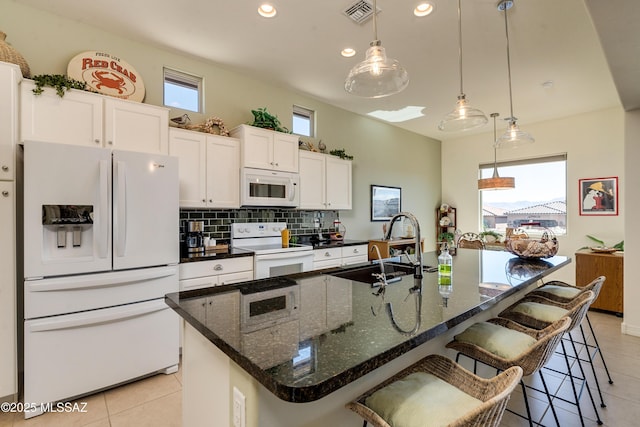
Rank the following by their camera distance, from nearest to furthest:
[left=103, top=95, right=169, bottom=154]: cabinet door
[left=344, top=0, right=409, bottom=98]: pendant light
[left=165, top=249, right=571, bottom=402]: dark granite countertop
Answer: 1. [left=165, top=249, right=571, bottom=402]: dark granite countertop
2. [left=344, top=0, right=409, bottom=98]: pendant light
3. [left=103, top=95, right=169, bottom=154]: cabinet door

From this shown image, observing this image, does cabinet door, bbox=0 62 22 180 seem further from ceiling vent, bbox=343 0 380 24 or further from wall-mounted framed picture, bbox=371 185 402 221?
wall-mounted framed picture, bbox=371 185 402 221

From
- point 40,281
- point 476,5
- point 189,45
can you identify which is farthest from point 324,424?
point 189,45

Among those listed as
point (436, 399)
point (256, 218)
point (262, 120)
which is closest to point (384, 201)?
point (256, 218)

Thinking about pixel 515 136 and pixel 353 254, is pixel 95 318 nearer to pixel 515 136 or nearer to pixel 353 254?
pixel 353 254

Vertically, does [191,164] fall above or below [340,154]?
below

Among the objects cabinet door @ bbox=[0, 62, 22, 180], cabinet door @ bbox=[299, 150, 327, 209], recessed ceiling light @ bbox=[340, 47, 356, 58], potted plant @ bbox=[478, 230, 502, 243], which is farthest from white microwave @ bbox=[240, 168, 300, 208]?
potted plant @ bbox=[478, 230, 502, 243]

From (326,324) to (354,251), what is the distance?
3.13m

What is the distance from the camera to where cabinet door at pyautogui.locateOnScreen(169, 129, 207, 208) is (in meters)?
2.91

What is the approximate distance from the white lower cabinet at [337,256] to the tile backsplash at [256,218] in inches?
23.2

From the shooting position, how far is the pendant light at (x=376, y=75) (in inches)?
68.1

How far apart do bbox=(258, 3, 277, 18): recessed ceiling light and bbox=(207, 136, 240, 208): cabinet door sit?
49.0 inches

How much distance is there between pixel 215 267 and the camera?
2812 millimetres

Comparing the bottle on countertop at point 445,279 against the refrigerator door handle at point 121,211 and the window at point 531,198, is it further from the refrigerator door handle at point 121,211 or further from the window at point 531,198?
the window at point 531,198

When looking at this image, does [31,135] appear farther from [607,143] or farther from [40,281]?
[607,143]
